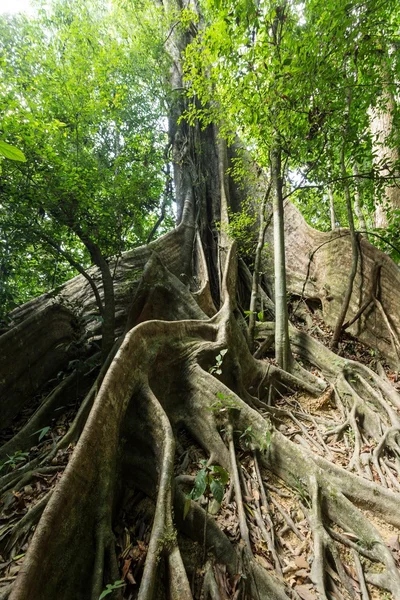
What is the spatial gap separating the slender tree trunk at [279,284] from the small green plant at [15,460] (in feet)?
9.53

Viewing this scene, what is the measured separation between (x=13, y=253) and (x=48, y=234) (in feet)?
1.71

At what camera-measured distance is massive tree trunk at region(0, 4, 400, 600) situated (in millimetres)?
1598

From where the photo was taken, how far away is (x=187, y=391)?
9.56 feet

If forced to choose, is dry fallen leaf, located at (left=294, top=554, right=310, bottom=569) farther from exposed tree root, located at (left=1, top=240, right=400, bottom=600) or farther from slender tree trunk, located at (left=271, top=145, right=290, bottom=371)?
slender tree trunk, located at (left=271, top=145, right=290, bottom=371)

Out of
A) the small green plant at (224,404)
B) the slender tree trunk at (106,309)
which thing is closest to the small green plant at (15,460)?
the slender tree trunk at (106,309)

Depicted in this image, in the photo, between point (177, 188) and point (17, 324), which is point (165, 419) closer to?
point (17, 324)

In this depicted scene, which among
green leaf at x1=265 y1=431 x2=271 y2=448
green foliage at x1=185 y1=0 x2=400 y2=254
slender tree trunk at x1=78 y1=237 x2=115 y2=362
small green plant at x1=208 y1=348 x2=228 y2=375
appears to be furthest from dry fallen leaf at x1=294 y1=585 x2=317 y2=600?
green foliage at x1=185 y1=0 x2=400 y2=254

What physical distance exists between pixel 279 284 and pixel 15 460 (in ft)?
10.9

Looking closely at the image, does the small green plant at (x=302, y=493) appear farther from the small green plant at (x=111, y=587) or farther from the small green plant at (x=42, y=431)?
the small green plant at (x=42, y=431)

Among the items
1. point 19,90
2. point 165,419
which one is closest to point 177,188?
point 19,90

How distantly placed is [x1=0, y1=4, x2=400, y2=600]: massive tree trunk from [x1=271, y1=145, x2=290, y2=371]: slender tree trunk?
26 centimetres

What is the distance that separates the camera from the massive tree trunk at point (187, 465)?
160 centimetres

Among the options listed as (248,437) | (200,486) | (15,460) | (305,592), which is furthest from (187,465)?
(15,460)

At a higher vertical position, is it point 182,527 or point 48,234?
point 48,234
